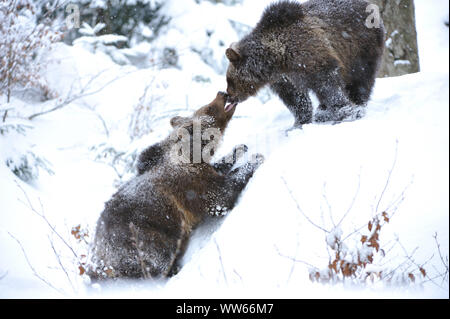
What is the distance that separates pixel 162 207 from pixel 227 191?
65 centimetres

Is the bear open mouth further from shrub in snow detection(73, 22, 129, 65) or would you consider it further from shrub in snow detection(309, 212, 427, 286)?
shrub in snow detection(73, 22, 129, 65)

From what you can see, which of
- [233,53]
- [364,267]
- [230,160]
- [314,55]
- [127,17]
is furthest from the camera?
[127,17]

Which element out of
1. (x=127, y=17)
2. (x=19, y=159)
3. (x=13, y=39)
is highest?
(x=13, y=39)

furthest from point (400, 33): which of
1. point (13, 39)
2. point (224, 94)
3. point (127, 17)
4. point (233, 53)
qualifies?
point (127, 17)

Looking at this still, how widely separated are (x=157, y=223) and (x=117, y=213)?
1.26 feet

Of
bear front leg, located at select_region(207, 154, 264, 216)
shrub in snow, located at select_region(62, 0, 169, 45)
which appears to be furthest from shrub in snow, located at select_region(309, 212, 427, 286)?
shrub in snow, located at select_region(62, 0, 169, 45)

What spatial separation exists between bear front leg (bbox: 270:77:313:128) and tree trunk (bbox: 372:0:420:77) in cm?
219

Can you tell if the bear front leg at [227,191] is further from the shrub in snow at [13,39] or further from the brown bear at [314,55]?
the shrub in snow at [13,39]

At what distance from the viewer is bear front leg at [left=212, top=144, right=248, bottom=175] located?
4.26m

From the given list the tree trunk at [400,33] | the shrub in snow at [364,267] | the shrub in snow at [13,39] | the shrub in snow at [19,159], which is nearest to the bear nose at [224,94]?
the shrub in snow at [364,267]

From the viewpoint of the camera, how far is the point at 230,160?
14.1 feet

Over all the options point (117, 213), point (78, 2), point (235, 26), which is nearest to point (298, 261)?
point (117, 213)

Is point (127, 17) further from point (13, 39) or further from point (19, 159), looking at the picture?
point (19, 159)
